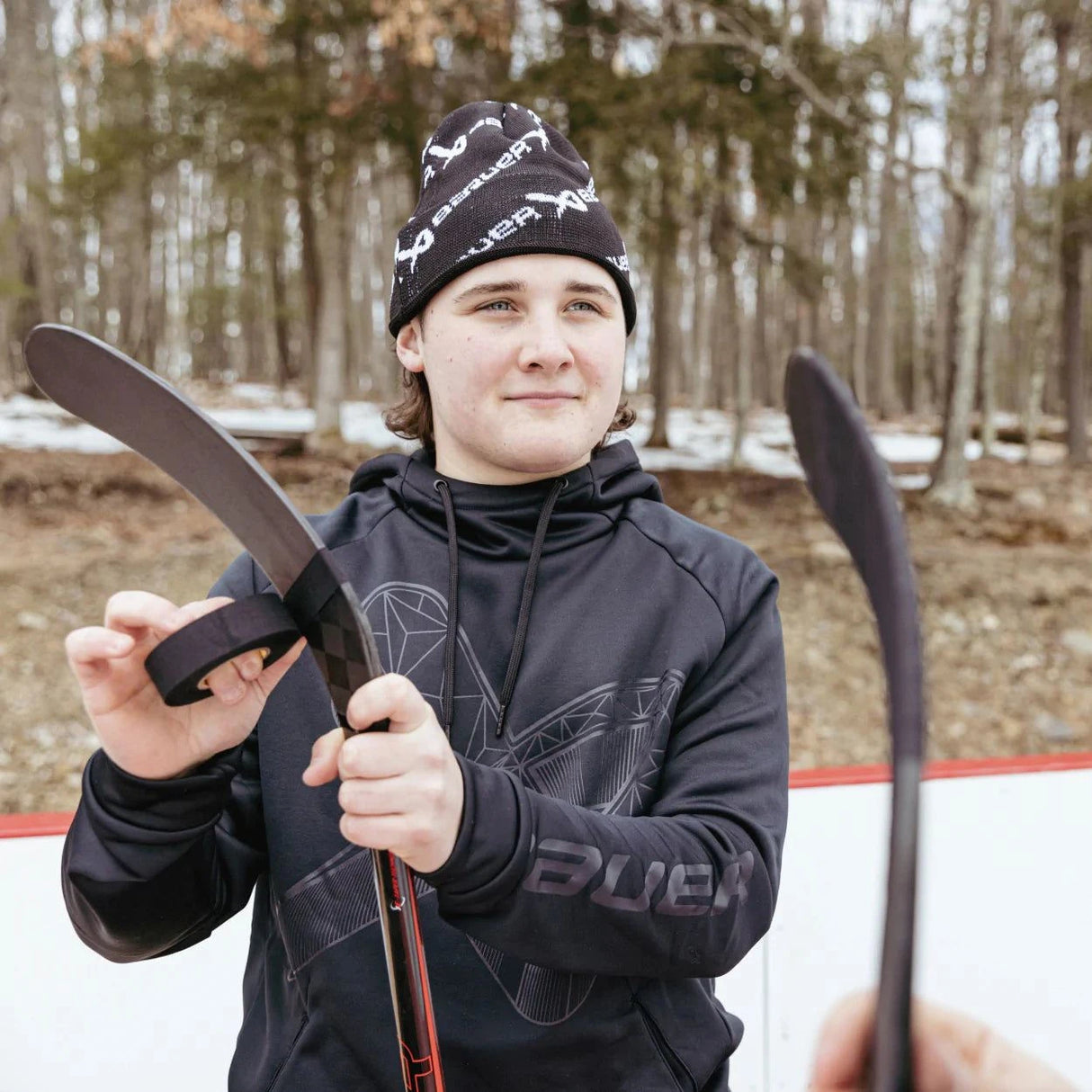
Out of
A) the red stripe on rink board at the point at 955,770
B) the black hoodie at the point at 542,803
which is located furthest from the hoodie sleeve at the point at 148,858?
the red stripe on rink board at the point at 955,770

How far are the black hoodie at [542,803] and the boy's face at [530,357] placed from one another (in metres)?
0.10

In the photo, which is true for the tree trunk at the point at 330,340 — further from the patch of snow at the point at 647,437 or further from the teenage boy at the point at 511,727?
the teenage boy at the point at 511,727

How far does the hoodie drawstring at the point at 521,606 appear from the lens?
104 centimetres

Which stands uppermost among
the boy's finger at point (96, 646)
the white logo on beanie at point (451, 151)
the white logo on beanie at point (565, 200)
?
the white logo on beanie at point (451, 151)

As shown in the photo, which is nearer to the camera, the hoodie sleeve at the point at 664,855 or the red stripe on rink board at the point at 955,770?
the hoodie sleeve at the point at 664,855

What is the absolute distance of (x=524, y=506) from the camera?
114 centimetres

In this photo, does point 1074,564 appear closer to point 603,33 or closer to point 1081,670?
point 1081,670

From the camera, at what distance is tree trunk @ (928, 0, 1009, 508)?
241 inches

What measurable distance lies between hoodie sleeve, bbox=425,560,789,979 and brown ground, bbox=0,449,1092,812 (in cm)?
394

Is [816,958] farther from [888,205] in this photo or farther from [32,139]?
[888,205]

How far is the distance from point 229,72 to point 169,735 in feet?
22.2

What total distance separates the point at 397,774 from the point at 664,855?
0.94ft

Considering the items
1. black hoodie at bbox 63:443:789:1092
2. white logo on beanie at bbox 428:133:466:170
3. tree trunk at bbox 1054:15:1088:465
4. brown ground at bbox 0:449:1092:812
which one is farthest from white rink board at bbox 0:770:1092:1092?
tree trunk at bbox 1054:15:1088:465

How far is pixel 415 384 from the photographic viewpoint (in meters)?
1.32
